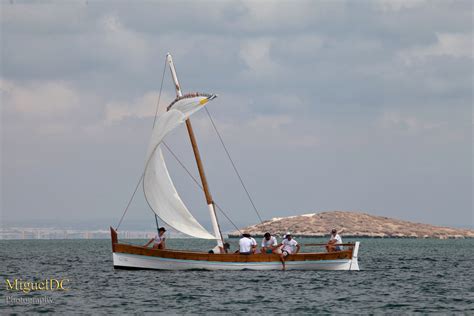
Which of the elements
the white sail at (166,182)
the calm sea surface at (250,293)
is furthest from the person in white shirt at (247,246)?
the white sail at (166,182)

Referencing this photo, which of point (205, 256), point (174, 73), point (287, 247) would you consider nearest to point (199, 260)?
point (205, 256)

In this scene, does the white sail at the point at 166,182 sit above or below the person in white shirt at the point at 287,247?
above

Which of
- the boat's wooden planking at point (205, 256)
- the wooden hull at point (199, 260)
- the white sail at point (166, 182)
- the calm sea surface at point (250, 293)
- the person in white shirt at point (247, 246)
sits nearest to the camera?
the calm sea surface at point (250, 293)

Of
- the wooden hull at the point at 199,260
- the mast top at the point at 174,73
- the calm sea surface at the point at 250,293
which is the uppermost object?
the mast top at the point at 174,73

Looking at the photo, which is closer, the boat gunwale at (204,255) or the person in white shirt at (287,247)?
the boat gunwale at (204,255)

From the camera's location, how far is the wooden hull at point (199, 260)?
172 ft

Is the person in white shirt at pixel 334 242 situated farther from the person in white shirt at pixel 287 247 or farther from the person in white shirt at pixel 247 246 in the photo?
the person in white shirt at pixel 247 246

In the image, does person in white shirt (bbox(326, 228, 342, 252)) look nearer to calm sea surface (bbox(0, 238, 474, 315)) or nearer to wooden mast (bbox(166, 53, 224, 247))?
calm sea surface (bbox(0, 238, 474, 315))

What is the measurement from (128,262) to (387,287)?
15991 millimetres

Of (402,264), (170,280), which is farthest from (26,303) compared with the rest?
(402,264)

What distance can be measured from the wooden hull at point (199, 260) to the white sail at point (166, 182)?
214 cm

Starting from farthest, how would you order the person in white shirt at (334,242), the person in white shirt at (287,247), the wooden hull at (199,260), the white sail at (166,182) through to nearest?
1. the person in white shirt at (334,242)
2. the white sail at (166,182)
3. the person in white shirt at (287,247)
4. the wooden hull at (199,260)

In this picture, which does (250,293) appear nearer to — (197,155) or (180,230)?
(180,230)

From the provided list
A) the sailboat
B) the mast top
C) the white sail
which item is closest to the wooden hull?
the sailboat
